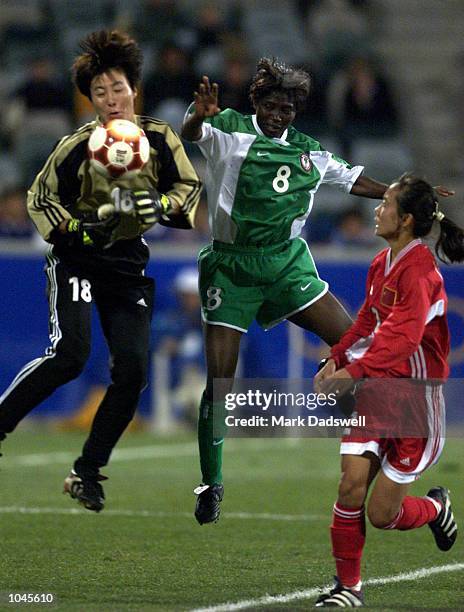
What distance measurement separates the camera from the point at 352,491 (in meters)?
6.72

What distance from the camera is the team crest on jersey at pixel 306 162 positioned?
8.33 meters

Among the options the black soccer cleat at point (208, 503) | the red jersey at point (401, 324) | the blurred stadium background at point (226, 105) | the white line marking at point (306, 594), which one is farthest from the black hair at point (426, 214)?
the blurred stadium background at point (226, 105)

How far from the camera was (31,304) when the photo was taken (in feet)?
53.0

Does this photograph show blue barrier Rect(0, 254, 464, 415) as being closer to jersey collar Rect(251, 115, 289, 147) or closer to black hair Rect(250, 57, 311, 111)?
jersey collar Rect(251, 115, 289, 147)

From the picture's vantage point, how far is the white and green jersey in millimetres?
8203

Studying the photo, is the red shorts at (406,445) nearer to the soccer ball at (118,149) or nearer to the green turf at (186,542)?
the green turf at (186,542)

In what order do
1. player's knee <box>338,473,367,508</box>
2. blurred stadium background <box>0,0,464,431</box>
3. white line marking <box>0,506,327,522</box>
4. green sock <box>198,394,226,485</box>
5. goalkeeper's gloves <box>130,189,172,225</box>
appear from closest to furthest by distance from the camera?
player's knee <box>338,473,367,508</box>
goalkeeper's gloves <box>130,189,172,225</box>
green sock <box>198,394,226,485</box>
white line marking <box>0,506,327,522</box>
blurred stadium background <box>0,0,464,431</box>

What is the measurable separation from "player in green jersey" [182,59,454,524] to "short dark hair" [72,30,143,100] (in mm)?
519

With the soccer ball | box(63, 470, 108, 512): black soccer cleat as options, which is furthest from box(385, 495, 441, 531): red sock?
the soccer ball

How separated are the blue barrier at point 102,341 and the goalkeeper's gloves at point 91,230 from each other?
8.32m

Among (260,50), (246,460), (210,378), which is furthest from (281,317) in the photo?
(260,50)

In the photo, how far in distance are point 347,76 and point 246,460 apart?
6.58 meters

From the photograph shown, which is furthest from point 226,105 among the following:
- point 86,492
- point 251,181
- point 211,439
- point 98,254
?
point 86,492

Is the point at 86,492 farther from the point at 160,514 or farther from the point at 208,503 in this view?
the point at 160,514
